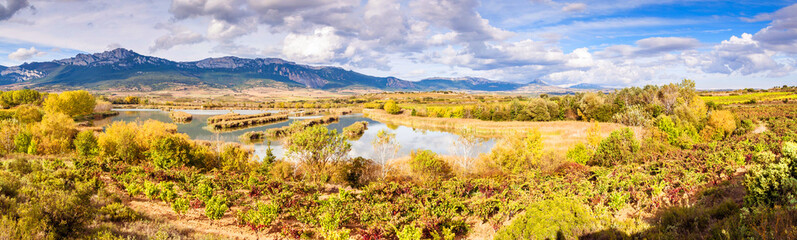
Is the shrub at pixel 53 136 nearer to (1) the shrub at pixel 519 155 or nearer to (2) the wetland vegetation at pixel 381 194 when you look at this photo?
(2) the wetland vegetation at pixel 381 194

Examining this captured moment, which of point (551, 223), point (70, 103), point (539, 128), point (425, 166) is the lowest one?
point (539, 128)

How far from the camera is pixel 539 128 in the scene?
59000 mm

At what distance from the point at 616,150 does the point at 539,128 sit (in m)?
30.8

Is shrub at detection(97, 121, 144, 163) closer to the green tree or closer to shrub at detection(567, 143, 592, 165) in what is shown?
the green tree

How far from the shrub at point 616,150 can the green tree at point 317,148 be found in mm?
21305

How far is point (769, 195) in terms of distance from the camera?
10234 mm

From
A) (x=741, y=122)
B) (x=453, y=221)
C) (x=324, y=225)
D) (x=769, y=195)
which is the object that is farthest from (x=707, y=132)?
(x=324, y=225)

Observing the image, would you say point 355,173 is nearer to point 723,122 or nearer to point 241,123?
point 723,122

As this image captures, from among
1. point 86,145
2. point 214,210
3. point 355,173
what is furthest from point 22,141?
point 214,210

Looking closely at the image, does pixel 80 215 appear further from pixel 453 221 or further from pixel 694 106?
pixel 694 106

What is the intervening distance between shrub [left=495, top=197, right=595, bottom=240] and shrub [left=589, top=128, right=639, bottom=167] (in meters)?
20.7

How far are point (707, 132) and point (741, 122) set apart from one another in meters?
9.31

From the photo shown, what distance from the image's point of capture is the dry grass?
48.3m

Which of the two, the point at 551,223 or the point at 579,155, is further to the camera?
the point at 579,155
